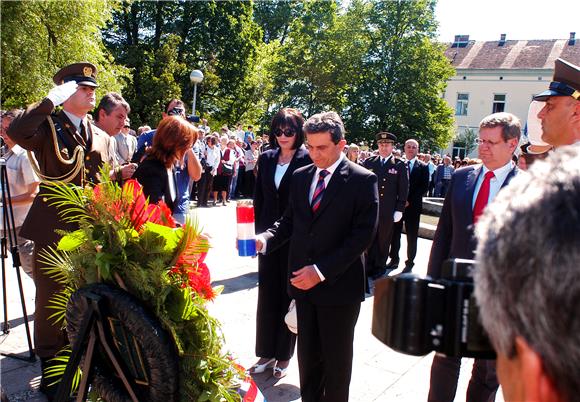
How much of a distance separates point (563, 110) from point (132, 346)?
263 centimetres

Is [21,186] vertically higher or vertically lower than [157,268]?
higher

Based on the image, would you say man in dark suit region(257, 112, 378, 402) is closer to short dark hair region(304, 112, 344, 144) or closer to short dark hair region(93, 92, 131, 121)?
short dark hair region(304, 112, 344, 144)

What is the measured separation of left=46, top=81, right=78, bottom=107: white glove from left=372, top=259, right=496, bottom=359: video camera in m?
3.20

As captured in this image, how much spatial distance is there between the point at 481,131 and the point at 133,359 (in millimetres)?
2380

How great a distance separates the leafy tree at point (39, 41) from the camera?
51.8 feet

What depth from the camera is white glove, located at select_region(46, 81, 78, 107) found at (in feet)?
11.8

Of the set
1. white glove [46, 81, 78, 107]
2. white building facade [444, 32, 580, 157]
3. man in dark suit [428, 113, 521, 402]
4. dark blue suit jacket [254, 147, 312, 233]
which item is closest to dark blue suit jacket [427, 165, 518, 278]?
man in dark suit [428, 113, 521, 402]

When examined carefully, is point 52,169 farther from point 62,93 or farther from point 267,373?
point 267,373

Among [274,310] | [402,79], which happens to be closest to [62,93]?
[274,310]

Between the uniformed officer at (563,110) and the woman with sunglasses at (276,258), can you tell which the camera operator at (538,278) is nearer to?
the uniformed officer at (563,110)

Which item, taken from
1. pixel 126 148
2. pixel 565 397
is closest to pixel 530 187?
pixel 565 397

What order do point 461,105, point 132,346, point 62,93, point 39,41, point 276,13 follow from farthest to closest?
point 461,105 < point 276,13 < point 39,41 < point 62,93 < point 132,346

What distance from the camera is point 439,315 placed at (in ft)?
3.62

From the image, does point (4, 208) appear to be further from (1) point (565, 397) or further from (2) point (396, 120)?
(2) point (396, 120)
